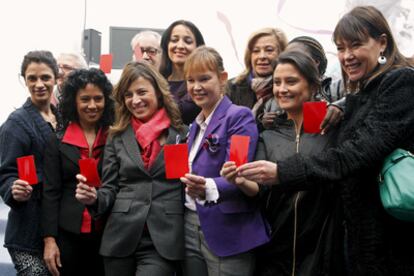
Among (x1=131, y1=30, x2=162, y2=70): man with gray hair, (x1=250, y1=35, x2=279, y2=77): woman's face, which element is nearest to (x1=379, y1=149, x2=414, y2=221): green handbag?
(x1=250, y1=35, x2=279, y2=77): woman's face

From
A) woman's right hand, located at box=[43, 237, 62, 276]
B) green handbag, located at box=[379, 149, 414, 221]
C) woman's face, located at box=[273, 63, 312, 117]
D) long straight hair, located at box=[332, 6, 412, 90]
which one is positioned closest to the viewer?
green handbag, located at box=[379, 149, 414, 221]

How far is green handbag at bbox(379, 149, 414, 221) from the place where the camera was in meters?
1.72

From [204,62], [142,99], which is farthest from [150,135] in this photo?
[204,62]

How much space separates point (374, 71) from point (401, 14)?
3493mm

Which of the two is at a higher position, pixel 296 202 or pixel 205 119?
pixel 205 119

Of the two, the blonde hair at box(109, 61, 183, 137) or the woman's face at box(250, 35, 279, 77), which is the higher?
the woman's face at box(250, 35, 279, 77)

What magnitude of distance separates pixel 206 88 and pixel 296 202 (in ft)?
2.43

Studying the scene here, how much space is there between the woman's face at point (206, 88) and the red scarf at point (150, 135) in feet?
0.77

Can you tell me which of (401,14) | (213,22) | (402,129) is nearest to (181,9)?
Answer: (213,22)

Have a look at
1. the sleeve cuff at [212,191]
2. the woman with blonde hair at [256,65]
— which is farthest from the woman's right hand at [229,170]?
the woman with blonde hair at [256,65]

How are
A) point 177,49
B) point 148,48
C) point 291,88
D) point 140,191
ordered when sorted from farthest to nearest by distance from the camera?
1. point 148,48
2. point 177,49
3. point 140,191
4. point 291,88

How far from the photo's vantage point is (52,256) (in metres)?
2.59

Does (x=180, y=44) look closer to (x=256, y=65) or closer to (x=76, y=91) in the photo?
(x=256, y=65)

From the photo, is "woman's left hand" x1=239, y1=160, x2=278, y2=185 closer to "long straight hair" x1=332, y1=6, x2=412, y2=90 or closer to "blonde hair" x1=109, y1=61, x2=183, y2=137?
"long straight hair" x1=332, y1=6, x2=412, y2=90
